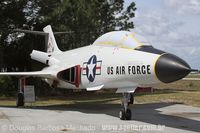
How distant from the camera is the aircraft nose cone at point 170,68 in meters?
9.78

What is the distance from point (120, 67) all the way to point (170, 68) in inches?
93.8

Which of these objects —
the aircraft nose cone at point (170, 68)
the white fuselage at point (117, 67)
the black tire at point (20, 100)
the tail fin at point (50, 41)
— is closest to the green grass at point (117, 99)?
the black tire at point (20, 100)

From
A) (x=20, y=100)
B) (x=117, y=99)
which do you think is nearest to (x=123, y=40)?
(x=20, y=100)

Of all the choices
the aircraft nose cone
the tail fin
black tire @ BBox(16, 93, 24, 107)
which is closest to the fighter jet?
the aircraft nose cone

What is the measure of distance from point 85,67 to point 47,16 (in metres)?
10.7

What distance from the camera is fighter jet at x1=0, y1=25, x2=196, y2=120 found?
1022 cm

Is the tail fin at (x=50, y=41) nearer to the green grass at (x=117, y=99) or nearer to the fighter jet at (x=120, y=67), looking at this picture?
the green grass at (x=117, y=99)

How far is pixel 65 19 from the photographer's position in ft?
78.7

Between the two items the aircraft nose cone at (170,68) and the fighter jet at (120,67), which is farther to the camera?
the fighter jet at (120,67)

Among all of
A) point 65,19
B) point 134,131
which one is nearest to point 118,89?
point 134,131

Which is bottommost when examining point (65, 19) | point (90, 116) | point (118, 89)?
point (90, 116)

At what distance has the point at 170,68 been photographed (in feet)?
32.3

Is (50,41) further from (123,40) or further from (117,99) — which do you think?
(123,40)

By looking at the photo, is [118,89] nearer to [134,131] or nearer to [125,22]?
[134,131]
